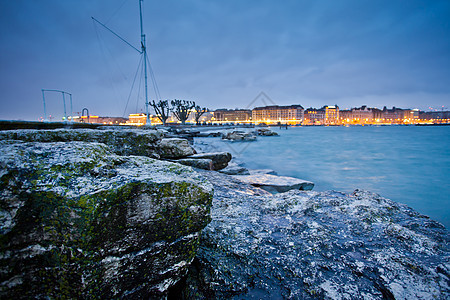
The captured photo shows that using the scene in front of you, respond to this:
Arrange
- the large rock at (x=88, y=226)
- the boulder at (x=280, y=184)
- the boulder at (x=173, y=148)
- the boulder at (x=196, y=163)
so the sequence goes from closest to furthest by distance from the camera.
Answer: the large rock at (x=88, y=226) < the boulder at (x=173, y=148) < the boulder at (x=196, y=163) < the boulder at (x=280, y=184)

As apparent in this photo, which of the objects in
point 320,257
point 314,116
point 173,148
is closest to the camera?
point 320,257

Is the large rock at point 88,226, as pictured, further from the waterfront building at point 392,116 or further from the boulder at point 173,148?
the waterfront building at point 392,116

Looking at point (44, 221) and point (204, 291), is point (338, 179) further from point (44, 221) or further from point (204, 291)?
point (44, 221)

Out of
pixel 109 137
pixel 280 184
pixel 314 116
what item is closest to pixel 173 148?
pixel 109 137

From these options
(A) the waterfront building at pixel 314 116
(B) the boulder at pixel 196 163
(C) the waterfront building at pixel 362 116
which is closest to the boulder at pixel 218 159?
(B) the boulder at pixel 196 163

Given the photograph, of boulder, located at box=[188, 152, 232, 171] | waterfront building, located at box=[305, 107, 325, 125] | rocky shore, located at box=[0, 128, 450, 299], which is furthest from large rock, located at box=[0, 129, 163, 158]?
waterfront building, located at box=[305, 107, 325, 125]

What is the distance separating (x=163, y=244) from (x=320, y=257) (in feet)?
5.14

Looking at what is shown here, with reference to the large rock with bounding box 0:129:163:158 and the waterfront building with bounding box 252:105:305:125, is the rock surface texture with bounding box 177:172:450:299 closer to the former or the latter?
the large rock with bounding box 0:129:163:158

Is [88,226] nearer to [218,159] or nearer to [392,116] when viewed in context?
[218,159]

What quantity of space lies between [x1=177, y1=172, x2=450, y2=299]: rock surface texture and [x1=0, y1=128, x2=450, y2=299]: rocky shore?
10 millimetres

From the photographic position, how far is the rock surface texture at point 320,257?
5.56 ft

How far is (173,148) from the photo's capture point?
6.18 m

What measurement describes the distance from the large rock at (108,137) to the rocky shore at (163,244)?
5.31 feet

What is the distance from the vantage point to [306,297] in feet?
5.41
